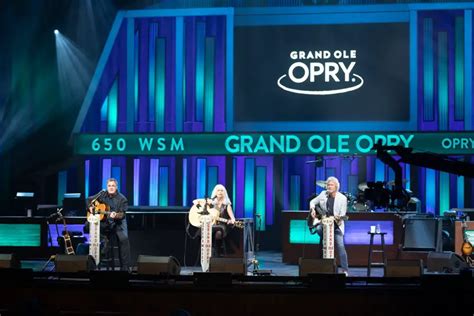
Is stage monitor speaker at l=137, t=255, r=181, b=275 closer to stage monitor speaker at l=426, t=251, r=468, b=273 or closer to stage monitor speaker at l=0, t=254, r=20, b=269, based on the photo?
stage monitor speaker at l=0, t=254, r=20, b=269

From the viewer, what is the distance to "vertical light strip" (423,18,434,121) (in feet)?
52.4

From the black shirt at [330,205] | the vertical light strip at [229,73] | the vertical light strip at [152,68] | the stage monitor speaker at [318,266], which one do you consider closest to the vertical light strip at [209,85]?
the vertical light strip at [229,73]

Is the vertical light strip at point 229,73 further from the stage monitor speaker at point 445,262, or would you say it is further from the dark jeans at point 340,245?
the stage monitor speaker at point 445,262

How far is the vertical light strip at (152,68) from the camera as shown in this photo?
16.7 metres

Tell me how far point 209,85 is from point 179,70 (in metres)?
0.76

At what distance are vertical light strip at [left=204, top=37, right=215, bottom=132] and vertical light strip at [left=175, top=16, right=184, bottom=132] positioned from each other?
1.78 feet

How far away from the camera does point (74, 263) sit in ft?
26.8

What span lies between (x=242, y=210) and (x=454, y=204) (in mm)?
4629

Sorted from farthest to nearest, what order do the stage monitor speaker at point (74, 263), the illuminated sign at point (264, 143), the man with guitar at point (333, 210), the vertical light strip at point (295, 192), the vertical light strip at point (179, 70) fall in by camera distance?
the vertical light strip at point (179, 70)
the vertical light strip at point (295, 192)
the illuminated sign at point (264, 143)
the man with guitar at point (333, 210)
the stage monitor speaker at point (74, 263)

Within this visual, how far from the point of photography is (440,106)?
1596 cm

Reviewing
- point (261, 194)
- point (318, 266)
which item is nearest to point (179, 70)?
point (261, 194)

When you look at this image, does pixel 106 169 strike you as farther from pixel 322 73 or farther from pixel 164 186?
pixel 322 73

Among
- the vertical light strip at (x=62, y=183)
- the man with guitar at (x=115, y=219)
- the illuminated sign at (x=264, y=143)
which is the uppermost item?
the illuminated sign at (x=264, y=143)

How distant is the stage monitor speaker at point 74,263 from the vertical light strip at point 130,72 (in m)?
8.71
